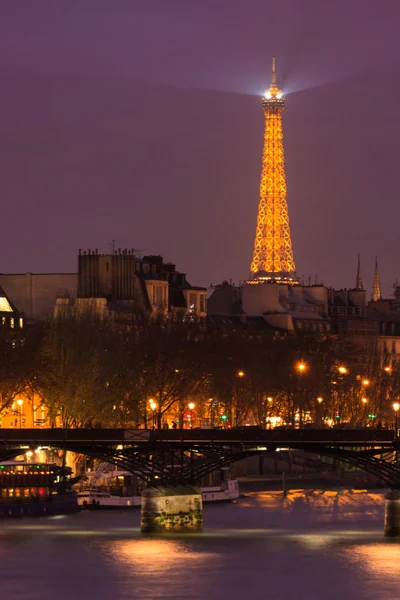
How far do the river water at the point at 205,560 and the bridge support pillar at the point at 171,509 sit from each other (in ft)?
2.84

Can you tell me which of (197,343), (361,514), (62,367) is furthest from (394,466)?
(197,343)

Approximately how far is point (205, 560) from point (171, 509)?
9.96m

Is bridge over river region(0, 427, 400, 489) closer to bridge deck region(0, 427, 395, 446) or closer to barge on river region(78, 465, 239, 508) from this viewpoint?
bridge deck region(0, 427, 395, 446)

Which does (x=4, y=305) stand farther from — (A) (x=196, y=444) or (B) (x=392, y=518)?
(B) (x=392, y=518)

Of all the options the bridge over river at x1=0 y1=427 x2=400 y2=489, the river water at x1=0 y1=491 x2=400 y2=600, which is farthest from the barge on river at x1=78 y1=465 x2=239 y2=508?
the bridge over river at x1=0 y1=427 x2=400 y2=489

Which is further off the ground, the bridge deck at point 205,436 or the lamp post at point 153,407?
the lamp post at point 153,407

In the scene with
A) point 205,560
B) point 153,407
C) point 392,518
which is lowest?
point 205,560

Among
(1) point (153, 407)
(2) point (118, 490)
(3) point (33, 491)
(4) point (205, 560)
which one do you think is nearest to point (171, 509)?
(4) point (205, 560)

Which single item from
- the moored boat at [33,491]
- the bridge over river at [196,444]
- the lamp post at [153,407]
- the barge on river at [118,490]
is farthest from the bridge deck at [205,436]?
the lamp post at [153,407]

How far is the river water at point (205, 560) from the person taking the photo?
107 m

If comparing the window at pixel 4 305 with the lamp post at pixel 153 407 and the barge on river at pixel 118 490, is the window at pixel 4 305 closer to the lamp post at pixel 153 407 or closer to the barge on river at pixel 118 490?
the lamp post at pixel 153 407

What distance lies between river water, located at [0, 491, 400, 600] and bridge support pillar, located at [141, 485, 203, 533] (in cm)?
87

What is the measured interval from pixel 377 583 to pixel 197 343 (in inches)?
2761

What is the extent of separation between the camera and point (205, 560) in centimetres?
11406
